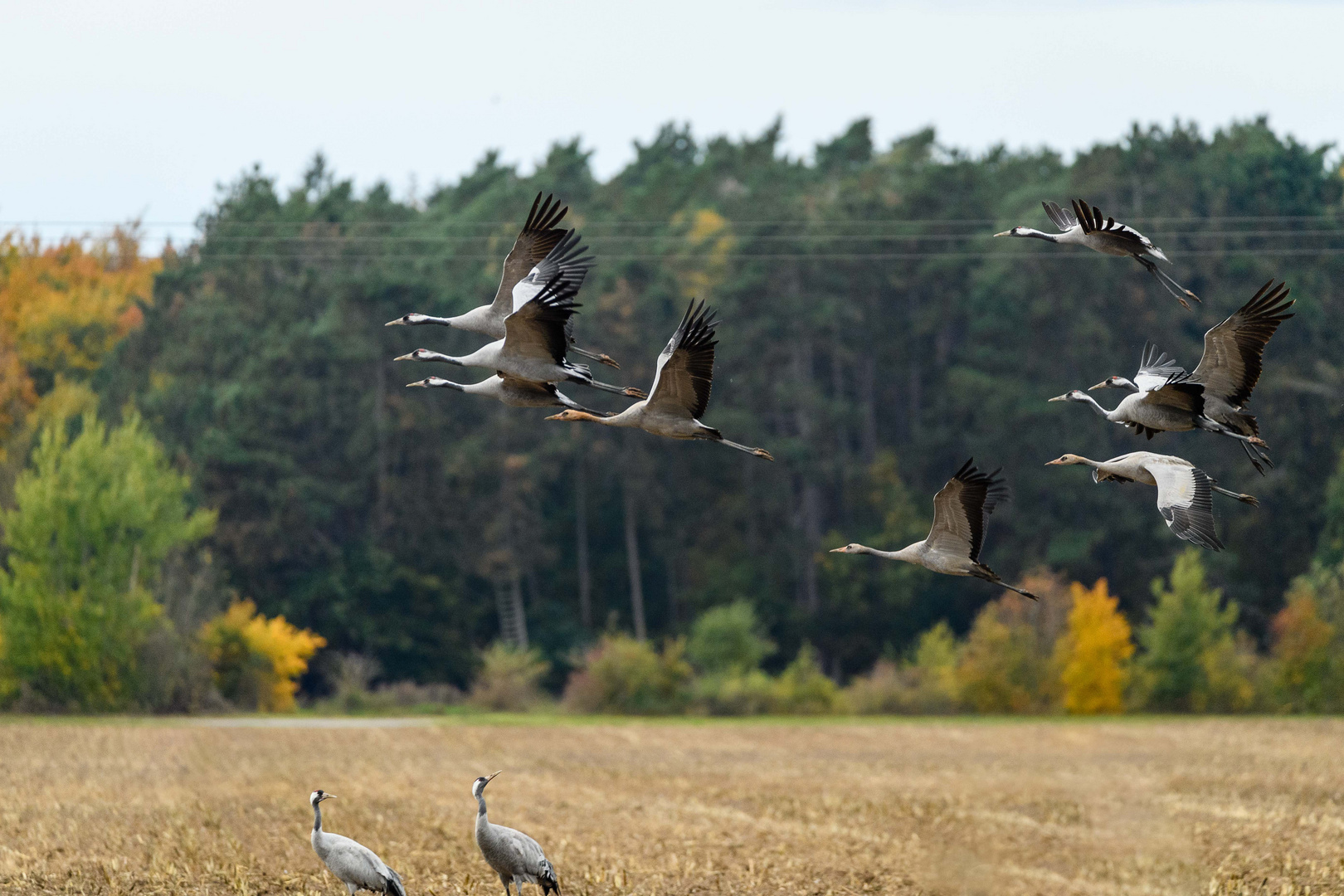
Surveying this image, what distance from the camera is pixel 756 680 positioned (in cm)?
5069

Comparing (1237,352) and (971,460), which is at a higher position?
(1237,352)

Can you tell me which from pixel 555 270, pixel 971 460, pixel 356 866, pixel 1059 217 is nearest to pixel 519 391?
pixel 555 270

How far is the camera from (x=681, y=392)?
11.2 meters

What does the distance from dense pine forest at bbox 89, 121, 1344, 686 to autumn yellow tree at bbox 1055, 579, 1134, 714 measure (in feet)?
34.4

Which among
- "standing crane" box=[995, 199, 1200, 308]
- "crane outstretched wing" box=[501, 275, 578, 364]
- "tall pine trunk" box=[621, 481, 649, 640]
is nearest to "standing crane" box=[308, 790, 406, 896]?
"crane outstretched wing" box=[501, 275, 578, 364]

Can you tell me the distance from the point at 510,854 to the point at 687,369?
17.6 ft

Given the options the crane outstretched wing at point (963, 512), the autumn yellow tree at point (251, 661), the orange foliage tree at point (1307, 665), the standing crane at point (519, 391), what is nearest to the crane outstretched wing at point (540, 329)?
the standing crane at point (519, 391)

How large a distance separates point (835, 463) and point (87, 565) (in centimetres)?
2965

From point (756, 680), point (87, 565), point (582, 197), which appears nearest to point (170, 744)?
point (87, 565)

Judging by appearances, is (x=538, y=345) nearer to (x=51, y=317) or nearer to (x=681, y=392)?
(x=681, y=392)

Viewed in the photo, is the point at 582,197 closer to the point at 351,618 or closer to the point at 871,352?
the point at 871,352

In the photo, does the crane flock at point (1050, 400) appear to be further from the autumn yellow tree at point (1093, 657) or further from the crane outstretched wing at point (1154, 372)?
the autumn yellow tree at point (1093, 657)

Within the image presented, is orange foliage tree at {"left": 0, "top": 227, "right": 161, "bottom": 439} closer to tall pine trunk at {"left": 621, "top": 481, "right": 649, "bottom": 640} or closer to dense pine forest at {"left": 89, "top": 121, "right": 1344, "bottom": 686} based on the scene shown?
dense pine forest at {"left": 89, "top": 121, "right": 1344, "bottom": 686}

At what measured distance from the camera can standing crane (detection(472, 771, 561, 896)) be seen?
1426 cm
